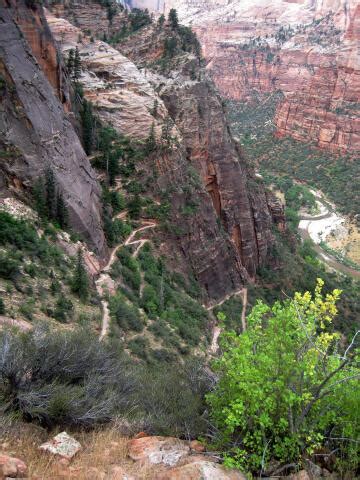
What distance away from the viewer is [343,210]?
99.5 metres

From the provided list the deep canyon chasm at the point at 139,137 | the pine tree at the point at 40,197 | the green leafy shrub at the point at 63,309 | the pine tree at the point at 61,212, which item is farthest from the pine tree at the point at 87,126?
the green leafy shrub at the point at 63,309

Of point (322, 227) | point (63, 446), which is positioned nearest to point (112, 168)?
point (63, 446)

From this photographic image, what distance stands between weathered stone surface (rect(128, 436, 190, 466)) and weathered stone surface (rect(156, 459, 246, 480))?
63 cm

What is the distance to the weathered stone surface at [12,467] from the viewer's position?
726cm

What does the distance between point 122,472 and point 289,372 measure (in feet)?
12.7

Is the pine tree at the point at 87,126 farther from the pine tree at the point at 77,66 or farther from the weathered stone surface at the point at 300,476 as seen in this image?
the weathered stone surface at the point at 300,476

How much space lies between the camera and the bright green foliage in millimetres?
8023

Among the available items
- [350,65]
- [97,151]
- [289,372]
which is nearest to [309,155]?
[350,65]

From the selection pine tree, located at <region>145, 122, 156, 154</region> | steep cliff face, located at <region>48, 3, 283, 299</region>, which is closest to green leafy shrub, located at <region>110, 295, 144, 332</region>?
steep cliff face, located at <region>48, 3, 283, 299</region>

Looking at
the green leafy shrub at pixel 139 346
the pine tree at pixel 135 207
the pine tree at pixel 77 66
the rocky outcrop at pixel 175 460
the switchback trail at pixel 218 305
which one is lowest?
the switchback trail at pixel 218 305

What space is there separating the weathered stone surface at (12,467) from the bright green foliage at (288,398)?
3.77m

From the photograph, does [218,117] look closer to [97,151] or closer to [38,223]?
[97,151]

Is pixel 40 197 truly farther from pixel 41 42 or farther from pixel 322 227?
pixel 322 227

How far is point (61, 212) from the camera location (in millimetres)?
25422
